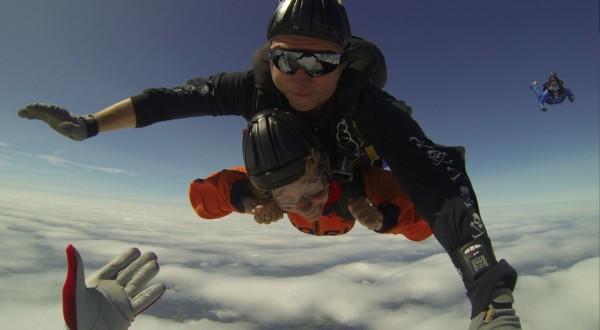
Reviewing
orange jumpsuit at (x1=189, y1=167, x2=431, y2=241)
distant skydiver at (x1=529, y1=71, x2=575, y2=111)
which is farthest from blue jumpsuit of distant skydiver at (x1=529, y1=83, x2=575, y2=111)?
orange jumpsuit at (x1=189, y1=167, x2=431, y2=241)

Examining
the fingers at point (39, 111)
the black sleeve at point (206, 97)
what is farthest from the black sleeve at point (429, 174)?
the fingers at point (39, 111)

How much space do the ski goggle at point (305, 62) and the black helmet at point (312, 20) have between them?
0.14m

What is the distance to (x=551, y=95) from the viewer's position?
10938 mm

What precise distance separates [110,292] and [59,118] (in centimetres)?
194

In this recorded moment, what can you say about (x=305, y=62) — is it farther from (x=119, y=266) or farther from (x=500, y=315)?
(x=119, y=266)

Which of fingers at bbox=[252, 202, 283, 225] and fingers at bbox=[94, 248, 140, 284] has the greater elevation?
fingers at bbox=[252, 202, 283, 225]

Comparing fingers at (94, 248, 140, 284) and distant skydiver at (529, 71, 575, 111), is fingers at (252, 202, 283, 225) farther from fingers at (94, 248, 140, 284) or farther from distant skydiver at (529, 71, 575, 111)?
distant skydiver at (529, 71, 575, 111)

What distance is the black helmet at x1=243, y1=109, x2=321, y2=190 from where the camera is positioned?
5.64 ft

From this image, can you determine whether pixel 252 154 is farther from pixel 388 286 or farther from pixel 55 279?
pixel 388 286

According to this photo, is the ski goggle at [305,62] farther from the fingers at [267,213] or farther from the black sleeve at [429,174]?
the fingers at [267,213]

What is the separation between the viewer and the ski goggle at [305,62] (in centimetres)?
186

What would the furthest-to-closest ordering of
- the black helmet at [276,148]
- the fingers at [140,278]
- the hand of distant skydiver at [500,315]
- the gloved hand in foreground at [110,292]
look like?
the fingers at [140,278] < the gloved hand in foreground at [110,292] < the black helmet at [276,148] < the hand of distant skydiver at [500,315]

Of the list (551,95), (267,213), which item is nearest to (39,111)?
(267,213)

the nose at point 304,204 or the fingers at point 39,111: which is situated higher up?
the fingers at point 39,111
